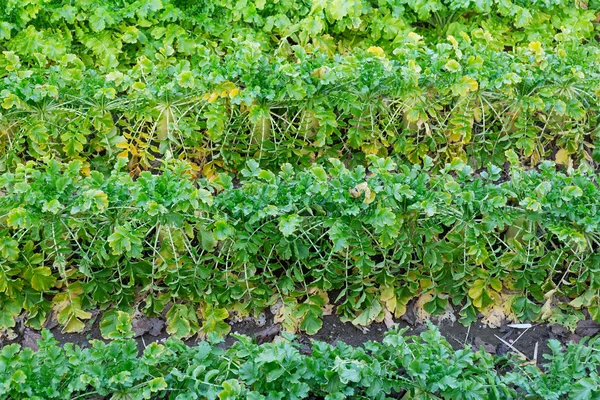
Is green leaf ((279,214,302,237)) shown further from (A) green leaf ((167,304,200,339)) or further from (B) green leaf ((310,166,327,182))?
(A) green leaf ((167,304,200,339))

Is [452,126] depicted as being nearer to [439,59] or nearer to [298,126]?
[439,59]

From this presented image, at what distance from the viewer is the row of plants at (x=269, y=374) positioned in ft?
10.8

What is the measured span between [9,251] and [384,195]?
1938 millimetres

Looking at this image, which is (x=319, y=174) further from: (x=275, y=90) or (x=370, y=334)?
(x=370, y=334)

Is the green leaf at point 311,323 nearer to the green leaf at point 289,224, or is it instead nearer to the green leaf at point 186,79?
the green leaf at point 289,224

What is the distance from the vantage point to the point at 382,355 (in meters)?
3.63

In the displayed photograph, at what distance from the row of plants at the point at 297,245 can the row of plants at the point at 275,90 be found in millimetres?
540

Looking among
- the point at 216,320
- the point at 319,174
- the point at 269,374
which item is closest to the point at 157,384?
the point at 269,374

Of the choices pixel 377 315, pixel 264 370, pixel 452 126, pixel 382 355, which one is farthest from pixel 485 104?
pixel 264 370

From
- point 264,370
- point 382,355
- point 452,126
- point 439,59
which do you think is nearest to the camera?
point 264,370

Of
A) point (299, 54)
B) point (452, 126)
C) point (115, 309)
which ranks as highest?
point (299, 54)

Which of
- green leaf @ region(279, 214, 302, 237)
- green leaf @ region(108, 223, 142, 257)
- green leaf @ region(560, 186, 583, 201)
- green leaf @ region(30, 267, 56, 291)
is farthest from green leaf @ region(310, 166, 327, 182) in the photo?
green leaf @ region(30, 267, 56, 291)

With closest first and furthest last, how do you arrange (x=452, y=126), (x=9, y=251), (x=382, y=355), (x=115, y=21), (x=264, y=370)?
(x=264, y=370), (x=382, y=355), (x=9, y=251), (x=452, y=126), (x=115, y=21)

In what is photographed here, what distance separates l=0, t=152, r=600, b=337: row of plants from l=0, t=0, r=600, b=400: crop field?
0.01m
